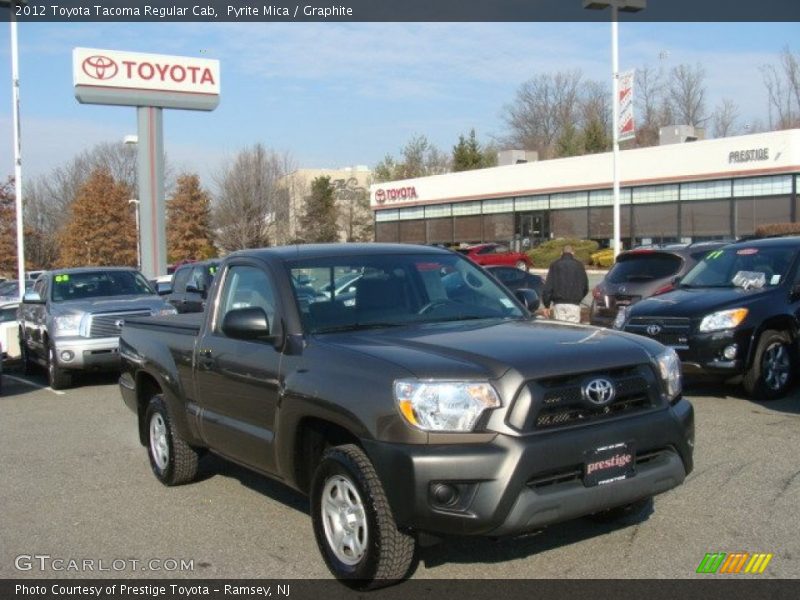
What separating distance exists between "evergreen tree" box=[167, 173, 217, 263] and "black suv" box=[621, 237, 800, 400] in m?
55.3

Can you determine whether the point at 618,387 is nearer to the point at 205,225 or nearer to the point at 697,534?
the point at 697,534

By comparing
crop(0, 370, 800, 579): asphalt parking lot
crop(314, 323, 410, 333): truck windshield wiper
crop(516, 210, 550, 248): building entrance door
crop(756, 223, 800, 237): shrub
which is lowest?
crop(0, 370, 800, 579): asphalt parking lot

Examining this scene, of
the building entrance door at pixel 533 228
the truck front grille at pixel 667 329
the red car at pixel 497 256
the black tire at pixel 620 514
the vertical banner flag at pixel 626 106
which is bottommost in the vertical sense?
the black tire at pixel 620 514

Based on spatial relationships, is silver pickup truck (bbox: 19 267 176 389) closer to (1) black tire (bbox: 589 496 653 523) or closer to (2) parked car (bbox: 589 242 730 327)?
(2) parked car (bbox: 589 242 730 327)

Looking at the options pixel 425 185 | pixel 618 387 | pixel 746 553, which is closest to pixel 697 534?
pixel 746 553

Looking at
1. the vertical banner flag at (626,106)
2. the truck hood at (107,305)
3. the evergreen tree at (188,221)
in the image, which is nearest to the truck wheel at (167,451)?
the truck hood at (107,305)

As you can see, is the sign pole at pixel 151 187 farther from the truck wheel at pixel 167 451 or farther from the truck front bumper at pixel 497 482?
the truck front bumper at pixel 497 482

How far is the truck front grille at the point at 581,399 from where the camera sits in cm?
432

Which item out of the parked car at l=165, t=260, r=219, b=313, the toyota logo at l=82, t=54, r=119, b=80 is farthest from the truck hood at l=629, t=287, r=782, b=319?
the toyota logo at l=82, t=54, r=119, b=80

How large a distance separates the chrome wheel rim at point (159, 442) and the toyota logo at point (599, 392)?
3.78 meters

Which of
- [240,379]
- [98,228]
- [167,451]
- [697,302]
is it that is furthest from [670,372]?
[98,228]

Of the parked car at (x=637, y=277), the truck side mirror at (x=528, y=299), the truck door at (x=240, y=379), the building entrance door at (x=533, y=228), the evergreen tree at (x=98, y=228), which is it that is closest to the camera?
the truck door at (x=240, y=379)

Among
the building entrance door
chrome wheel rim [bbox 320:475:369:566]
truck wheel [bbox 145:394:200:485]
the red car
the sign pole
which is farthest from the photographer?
the building entrance door

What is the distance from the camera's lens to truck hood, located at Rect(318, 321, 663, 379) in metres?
4.38
